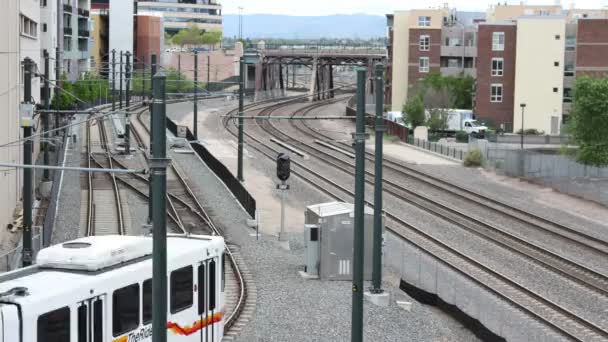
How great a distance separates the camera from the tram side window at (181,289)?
16172 millimetres

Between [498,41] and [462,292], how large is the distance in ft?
206

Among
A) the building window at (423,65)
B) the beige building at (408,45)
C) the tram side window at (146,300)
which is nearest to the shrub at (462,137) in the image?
the beige building at (408,45)

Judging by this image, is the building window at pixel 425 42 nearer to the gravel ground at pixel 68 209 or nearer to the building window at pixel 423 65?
the building window at pixel 423 65

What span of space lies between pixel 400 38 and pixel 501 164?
4958 centimetres

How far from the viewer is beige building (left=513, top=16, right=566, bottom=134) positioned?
84.6m

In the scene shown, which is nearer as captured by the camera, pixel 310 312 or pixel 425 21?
pixel 310 312

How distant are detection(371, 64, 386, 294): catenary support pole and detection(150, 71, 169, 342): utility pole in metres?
10.2

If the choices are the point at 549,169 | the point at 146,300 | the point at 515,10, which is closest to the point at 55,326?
the point at 146,300

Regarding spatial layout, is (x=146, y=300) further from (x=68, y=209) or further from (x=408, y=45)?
(x=408, y=45)

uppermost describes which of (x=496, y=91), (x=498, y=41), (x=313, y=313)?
(x=498, y=41)

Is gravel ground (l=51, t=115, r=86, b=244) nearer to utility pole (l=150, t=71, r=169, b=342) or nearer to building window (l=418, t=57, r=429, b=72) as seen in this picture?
utility pole (l=150, t=71, r=169, b=342)

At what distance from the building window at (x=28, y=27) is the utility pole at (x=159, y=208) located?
118 ft

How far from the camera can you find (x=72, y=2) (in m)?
107

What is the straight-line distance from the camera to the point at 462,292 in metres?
26.7
